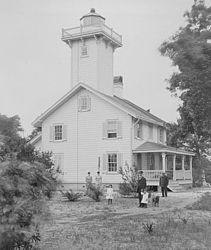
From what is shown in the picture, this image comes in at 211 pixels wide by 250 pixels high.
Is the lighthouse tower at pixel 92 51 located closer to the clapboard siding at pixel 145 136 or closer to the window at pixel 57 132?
the window at pixel 57 132

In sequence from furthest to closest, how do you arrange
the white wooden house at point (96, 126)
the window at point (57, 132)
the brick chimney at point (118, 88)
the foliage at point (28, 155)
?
the brick chimney at point (118, 88) < the window at point (57, 132) < the white wooden house at point (96, 126) < the foliage at point (28, 155)

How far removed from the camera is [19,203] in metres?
6.68

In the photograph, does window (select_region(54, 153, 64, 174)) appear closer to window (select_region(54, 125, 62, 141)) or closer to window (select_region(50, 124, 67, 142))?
window (select_region(50, 124, 67, 142))

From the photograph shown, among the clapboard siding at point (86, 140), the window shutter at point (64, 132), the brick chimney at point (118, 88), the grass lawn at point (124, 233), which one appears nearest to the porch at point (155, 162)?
the clapboard siding at point (86, 140)

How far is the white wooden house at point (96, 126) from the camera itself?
3362cm

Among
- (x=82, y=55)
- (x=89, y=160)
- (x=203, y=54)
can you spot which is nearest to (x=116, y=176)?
(x=89, y=160)

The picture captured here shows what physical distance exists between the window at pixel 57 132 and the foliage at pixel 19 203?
94.2 ft

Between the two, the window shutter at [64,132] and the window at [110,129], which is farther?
the window shutter at [64,132]

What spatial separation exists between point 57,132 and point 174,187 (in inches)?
395

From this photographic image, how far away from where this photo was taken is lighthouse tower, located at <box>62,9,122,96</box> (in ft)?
120

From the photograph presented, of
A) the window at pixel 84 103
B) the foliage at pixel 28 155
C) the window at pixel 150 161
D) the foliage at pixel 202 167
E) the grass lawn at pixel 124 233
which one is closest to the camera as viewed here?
the foliage at pixel 28 155

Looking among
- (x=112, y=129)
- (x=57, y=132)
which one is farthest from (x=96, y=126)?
(x=57, y=132)

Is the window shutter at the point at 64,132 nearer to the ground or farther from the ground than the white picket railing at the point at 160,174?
farther from the ground

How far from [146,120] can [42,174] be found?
27.7m
